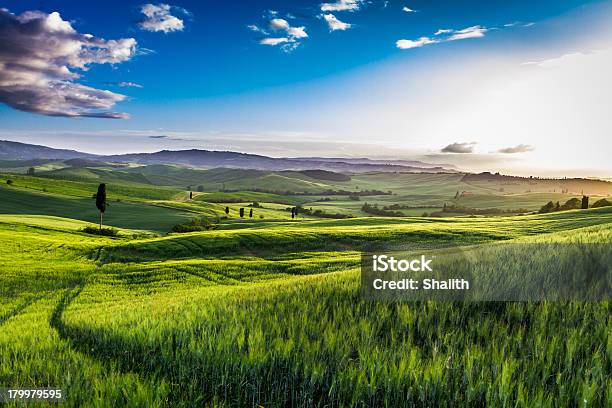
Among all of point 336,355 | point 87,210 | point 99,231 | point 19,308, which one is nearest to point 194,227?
point 99,231

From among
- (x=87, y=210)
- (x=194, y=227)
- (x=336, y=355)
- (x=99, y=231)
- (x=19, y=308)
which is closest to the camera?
(x=336, y=355)

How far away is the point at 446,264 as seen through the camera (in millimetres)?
7812

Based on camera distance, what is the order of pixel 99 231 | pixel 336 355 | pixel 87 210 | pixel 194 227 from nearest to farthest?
pixel 336 355, pixel 99 231, pixel 194 227, pixel 87 210

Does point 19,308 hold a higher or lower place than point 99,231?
higher

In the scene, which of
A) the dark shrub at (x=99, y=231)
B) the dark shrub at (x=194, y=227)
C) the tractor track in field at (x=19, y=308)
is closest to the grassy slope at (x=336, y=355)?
the tractor track in field at (x=19, y=308)

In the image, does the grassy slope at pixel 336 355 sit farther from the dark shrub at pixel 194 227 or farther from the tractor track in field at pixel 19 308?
the dark shrub at pixel 194 227

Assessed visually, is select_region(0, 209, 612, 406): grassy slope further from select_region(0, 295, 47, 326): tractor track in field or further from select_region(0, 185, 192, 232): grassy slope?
select_region(0, 185, 192, 232): grassy slope

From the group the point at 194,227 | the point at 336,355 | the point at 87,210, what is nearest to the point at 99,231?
the point at 194,227

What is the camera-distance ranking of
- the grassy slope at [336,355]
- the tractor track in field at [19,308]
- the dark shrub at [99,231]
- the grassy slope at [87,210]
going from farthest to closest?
the grassy slope at [87,210], the dark shrub at [99,231], the tractor track in field at [19,308], the grassy slope at [336,355]

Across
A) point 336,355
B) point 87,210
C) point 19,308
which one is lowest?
point 87,210

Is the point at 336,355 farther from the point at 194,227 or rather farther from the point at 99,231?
the point at 194,227

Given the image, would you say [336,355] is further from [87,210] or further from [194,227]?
[87,210]

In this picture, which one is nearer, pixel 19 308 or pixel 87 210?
pixel 19 308

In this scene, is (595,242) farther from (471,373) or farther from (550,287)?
(471,373)
